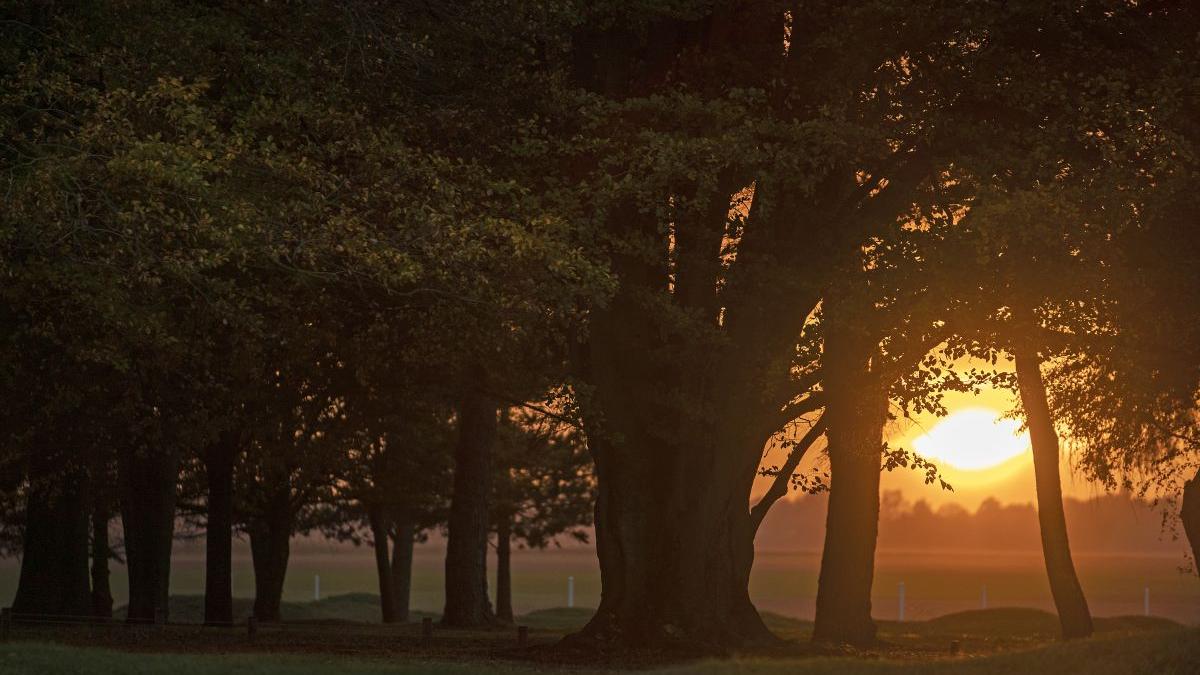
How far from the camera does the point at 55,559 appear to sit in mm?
36188

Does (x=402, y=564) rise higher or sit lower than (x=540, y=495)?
lower

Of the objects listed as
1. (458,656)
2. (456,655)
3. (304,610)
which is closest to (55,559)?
(456,655)

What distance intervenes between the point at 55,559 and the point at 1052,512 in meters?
24.0

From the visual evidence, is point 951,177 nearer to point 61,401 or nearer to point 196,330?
point 196,330

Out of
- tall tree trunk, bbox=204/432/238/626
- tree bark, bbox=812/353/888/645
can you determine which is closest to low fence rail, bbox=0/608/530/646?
tall tree trunk, bbox=204/432/238/626

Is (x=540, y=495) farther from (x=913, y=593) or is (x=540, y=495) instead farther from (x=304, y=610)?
(x=913, y=593)

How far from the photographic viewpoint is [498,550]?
54.2 m

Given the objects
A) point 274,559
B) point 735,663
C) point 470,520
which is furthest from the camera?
point 274,559

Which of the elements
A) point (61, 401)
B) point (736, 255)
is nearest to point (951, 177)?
point (736, 255)

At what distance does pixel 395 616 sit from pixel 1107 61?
35.9 metres

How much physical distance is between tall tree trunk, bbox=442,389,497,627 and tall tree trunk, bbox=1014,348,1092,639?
1540 cm

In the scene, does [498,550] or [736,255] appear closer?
[736,255]

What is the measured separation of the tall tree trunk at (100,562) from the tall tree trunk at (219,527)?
6.37m

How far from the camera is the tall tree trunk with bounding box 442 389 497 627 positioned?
38031mm
